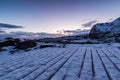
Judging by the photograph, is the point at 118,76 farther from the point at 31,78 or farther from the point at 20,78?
the point at 20,78

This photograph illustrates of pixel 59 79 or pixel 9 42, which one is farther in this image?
pixel 9 42

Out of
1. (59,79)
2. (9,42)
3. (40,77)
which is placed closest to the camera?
(59,79)

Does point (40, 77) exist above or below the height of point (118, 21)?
below

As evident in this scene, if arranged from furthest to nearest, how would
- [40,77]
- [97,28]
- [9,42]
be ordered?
[97,28] → [9,42] → [40,77]

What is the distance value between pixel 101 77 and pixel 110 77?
0.24m

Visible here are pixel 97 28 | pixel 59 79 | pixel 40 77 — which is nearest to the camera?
pixel 59 79

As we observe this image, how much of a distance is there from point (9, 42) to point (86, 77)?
3061 centimetres

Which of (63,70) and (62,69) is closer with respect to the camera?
(63,70)

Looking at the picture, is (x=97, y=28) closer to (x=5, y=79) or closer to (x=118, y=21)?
(x=118, y=21)

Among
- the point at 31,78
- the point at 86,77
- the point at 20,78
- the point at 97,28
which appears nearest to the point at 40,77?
the point at 31,78

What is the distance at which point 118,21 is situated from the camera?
174 m

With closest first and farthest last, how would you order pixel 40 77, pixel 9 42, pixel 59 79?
pixel 59 79 < pixel 40 77 < pixel 9 42

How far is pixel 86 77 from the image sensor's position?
430cm

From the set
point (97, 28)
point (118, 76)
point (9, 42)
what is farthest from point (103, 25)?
point (118, 76)
